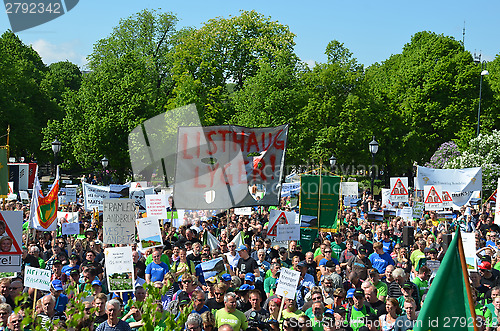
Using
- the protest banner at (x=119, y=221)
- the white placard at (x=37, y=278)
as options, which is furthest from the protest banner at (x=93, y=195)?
the white placard at (x=37, y=278)

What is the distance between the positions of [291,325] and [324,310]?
126 centimetres

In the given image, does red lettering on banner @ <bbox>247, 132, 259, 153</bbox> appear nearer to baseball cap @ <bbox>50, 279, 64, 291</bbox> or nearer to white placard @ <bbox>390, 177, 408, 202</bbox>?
baseball cap @ <bbox>50, 279, 64, 291</bbox>

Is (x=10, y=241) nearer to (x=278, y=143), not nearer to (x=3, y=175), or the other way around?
(x=3, y=175)

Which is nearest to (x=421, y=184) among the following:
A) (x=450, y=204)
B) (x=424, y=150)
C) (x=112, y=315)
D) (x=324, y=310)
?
(x=450, y=204)

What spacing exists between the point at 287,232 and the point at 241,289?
4.74 meters

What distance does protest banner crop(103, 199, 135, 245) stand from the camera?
1327 cm

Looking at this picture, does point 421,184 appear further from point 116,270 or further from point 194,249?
point 116,270

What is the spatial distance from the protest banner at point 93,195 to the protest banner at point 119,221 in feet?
19.6

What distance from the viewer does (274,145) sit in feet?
42.7

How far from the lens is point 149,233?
43.0 feet

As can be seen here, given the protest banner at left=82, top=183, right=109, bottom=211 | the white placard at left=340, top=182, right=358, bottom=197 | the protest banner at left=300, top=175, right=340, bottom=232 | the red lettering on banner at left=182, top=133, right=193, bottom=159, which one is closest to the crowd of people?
the protest banner at left=300, top=175, right=340, bottom=232

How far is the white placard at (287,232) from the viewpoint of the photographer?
551 inches

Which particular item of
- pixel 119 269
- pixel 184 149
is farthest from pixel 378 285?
pixel 184 149

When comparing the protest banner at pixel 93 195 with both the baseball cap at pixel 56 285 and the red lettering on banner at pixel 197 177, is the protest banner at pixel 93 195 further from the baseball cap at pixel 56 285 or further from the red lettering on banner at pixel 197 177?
the baseball cap at pixel 56 285
